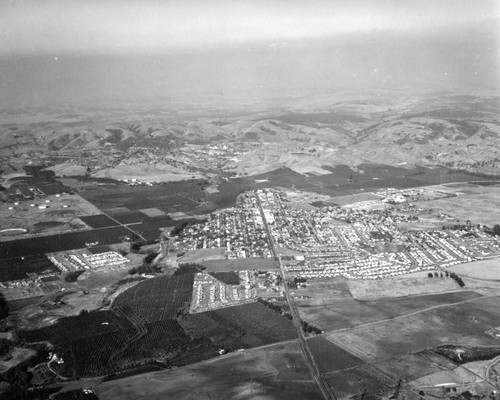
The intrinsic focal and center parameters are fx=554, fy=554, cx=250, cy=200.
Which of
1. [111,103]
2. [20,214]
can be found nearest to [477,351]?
[20,214]

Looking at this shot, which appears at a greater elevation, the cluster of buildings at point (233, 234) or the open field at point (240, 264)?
the cluster of buildings at point (233, 234)

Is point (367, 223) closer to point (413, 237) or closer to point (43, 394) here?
point (413, 237)

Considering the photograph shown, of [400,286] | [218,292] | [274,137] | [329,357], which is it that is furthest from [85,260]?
[274,137]

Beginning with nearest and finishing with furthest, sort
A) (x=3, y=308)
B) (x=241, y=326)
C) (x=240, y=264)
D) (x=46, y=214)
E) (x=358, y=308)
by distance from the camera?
1. (x=241, y=326)
2. (x=358, y=308)
3. (x=3, y=308)
4. (x=240, y=264)
5. (x=46, y=214)

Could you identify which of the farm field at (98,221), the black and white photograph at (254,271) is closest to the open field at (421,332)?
the black and white photograph at (254,271)

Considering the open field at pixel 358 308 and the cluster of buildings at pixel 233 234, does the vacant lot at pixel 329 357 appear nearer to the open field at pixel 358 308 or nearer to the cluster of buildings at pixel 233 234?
the open field at pixel 358 308

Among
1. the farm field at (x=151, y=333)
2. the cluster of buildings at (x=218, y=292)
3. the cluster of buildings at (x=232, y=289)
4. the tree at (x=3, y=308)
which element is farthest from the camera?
the cluster of buildings at (x=232, y=289)

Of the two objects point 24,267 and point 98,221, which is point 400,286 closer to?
point 24,267
